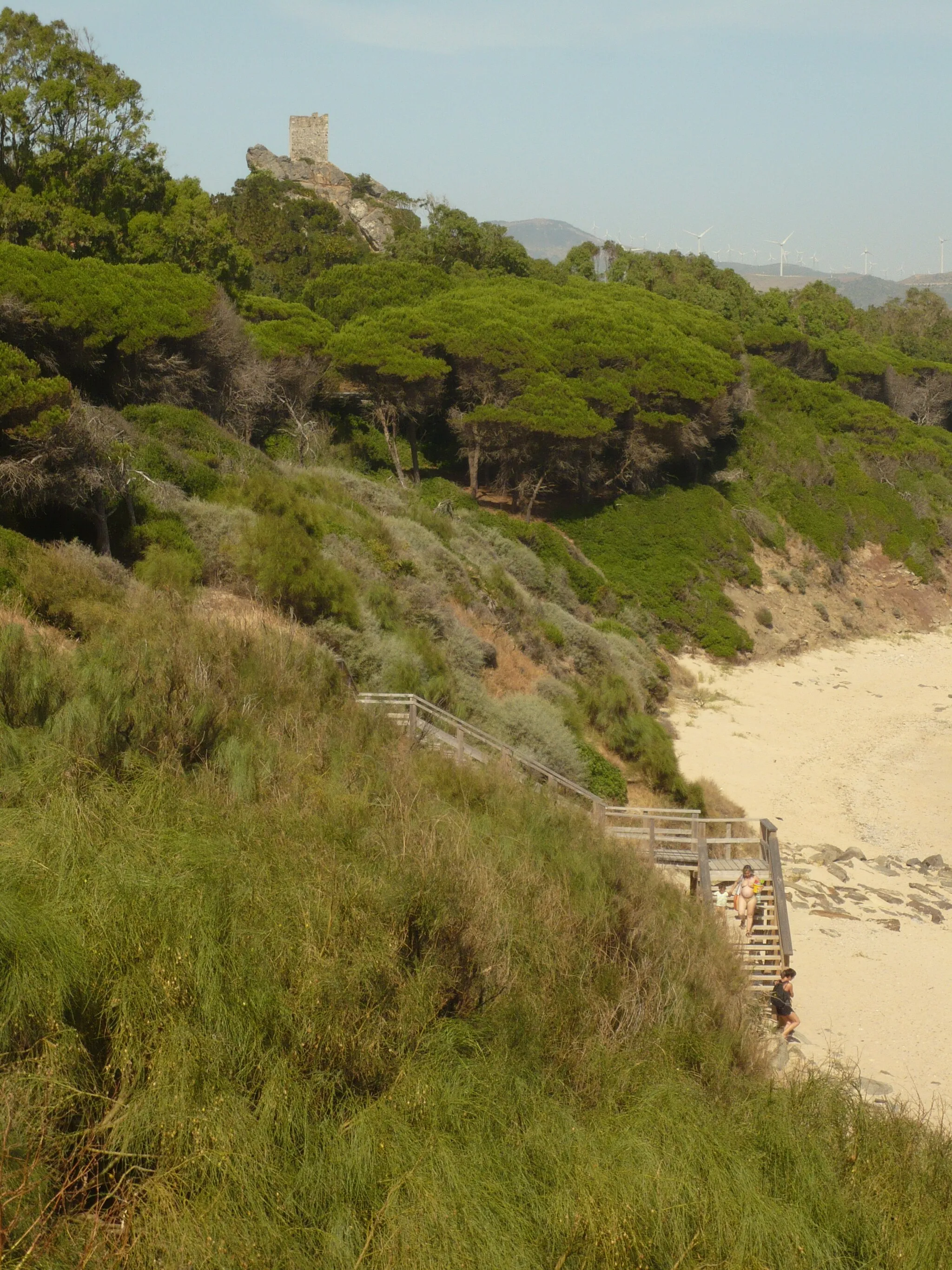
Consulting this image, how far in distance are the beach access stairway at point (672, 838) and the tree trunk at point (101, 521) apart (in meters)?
5.35

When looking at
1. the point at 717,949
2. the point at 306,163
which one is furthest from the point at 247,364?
the point at 306,163

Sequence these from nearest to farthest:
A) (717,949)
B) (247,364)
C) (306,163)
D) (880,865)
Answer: (717,949)
(880,865)
(247,364)
(306,163)

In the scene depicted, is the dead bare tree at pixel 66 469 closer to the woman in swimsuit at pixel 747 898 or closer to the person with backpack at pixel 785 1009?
the woman in swimsuit at pixel 747 898

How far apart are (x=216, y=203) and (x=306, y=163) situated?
93.5 ft

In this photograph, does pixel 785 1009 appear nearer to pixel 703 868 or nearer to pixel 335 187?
pixel 703 868

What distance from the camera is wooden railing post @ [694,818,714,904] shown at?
12.7m

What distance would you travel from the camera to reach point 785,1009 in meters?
11.0

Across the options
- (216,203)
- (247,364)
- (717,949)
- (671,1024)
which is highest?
(216,203)

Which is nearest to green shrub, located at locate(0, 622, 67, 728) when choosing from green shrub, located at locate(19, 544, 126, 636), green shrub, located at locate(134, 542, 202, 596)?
green shrub, located at locate(19, 544, 126, 636)

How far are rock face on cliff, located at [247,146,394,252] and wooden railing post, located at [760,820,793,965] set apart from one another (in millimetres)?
47729

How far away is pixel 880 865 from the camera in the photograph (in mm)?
17938

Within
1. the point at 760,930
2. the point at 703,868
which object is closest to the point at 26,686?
the point at 703,868

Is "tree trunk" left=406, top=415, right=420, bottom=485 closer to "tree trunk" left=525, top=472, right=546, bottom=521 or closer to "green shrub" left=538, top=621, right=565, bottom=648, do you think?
"tree trunk" left=525, top=472, right=546, bottom=521

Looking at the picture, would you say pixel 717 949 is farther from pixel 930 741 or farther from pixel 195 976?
pixel 930 741
